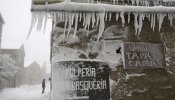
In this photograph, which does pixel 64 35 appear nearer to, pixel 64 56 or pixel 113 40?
pixel 64 56

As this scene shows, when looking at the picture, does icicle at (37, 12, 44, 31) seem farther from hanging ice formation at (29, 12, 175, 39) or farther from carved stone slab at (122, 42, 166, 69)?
carved stone slab at (122, 42, 166, 69)

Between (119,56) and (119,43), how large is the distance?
360 millimetres

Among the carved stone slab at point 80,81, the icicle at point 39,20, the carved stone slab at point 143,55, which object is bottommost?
the carved stone slab at point 80,81

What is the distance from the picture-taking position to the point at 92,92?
251 inches

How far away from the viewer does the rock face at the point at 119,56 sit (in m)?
6.48

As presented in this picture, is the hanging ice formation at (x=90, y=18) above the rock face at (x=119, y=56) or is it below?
above

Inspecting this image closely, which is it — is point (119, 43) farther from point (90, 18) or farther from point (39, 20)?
point (39, 20)

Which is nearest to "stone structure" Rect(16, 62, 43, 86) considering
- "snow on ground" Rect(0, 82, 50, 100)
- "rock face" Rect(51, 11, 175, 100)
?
"snow on ground" Rect(0, 82, 50, 100)

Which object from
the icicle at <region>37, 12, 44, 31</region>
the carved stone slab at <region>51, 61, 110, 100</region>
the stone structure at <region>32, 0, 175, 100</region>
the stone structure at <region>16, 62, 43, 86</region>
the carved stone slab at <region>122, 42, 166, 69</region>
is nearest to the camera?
the icicle at <region>37, 12, 44, 31</region>

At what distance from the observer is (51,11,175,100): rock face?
6484 mm

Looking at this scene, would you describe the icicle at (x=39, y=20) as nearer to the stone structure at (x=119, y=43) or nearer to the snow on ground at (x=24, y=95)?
the stone structure at (x=119, y=43)

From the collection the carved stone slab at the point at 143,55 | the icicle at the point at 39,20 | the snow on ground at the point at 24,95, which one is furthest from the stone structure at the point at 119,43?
the snow on ground at the point at 24,95

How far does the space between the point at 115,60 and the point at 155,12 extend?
164 cm

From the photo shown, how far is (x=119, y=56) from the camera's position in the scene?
6.75m
